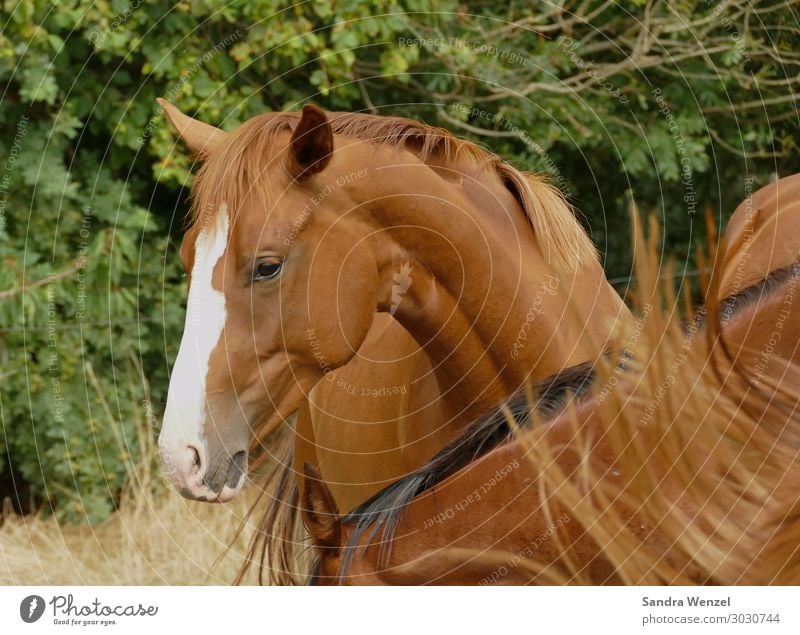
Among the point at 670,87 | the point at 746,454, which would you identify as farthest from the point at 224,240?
the point at 670,87

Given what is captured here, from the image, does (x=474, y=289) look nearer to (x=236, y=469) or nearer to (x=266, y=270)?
(x=266, y=270)

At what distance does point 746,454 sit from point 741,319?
0.71ft

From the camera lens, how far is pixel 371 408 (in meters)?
2.99

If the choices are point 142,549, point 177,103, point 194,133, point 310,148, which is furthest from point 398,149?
point 142,549

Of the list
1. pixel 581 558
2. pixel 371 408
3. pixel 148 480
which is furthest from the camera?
pixel 148 480

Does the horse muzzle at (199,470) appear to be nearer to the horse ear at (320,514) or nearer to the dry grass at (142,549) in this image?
the horse ear at (320,514)

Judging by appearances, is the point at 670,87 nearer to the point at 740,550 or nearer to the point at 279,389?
the point at 279,389

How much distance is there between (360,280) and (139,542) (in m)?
2.18

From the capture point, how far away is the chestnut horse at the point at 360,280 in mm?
2357

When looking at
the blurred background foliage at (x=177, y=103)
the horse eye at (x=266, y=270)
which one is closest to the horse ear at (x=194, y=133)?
the horse eye at (x=266, y=270)

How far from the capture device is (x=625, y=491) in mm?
1584

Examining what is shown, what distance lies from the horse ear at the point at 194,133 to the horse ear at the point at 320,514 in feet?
4.45

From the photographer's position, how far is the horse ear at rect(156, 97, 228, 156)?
2.72 metres

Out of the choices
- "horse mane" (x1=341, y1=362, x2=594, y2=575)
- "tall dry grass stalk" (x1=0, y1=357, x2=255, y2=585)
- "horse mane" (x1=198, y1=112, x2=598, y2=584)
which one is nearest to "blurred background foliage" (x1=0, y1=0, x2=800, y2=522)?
"tall dry grass stalk" (x1=0, y1=357, x2=255, y2=585)
